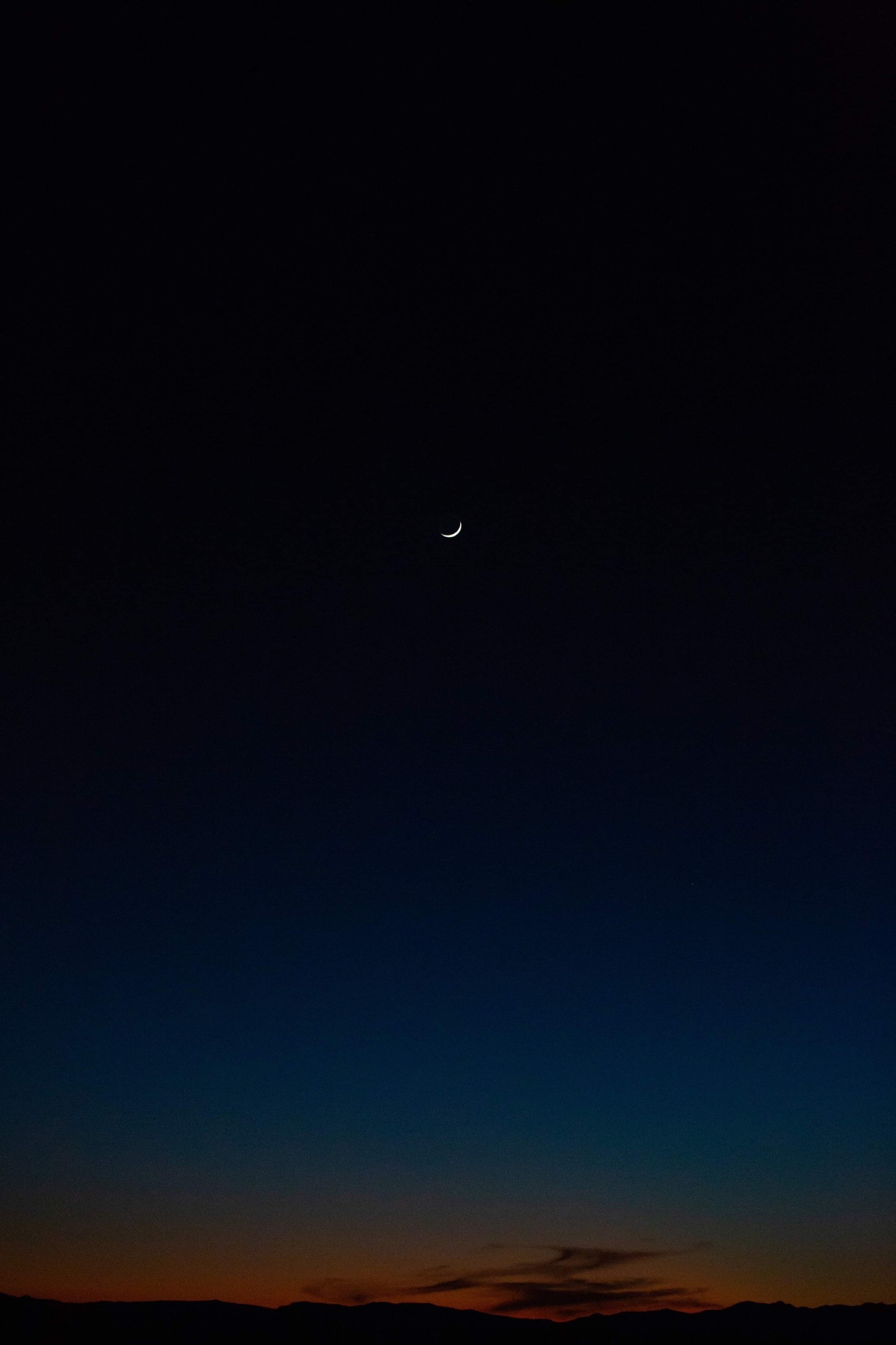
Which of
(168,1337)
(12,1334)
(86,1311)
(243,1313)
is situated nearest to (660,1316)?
(243,1313)

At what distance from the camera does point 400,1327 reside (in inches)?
4306

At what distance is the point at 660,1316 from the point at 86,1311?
56.4m

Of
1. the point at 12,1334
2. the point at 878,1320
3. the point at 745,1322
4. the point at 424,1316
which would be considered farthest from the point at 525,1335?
the point at 12,1334

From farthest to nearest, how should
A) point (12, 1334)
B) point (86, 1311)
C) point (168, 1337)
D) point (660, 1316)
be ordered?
point (660, 1316) < point (86, 1311) < point (168, 1337) < point (12, 1334)

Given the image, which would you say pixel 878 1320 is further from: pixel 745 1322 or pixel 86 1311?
pixel 86 1311

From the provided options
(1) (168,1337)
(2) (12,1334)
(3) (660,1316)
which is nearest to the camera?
(2) (12,1334)

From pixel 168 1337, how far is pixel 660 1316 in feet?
162

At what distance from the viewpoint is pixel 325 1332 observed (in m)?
104

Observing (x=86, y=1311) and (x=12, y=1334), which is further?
(x=86, y=1311)

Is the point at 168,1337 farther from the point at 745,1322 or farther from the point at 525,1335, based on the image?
the point at 745,1322

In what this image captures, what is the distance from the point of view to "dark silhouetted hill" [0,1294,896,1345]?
308ft

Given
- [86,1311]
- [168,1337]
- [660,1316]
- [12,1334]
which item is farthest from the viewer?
[660,1316]

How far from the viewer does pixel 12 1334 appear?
84875mm

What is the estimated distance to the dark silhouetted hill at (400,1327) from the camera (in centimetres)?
9400
